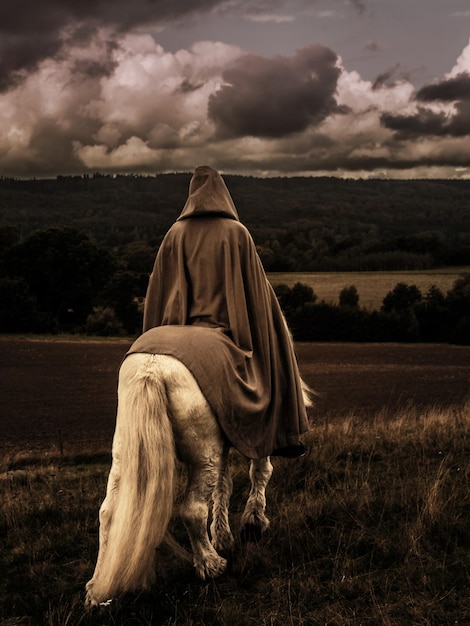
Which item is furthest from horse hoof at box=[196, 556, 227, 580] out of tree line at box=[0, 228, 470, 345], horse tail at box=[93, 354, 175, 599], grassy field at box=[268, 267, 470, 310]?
grassy field at box=[268, 267, 470, 310]

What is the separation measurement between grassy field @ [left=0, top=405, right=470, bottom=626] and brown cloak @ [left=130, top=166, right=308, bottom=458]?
2.47 feet

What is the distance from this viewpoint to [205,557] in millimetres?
3893

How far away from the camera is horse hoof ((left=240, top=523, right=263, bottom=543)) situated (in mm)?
4656

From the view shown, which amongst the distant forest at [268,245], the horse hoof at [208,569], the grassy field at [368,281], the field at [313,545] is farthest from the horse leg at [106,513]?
the grassy field at [368,281]

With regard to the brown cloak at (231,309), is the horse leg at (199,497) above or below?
below

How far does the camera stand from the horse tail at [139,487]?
3387 mm

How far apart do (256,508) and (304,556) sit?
689 millimetres

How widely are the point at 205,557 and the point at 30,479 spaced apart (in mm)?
3894

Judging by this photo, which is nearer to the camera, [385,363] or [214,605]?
[214,605]

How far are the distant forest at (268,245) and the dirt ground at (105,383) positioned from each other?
380 centimetres

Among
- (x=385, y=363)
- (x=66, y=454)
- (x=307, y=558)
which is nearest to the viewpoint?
(x=307, y=558)

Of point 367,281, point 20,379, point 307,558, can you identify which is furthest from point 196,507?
point 367,281

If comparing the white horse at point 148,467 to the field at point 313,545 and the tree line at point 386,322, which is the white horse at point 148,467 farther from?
the tree line at point 386,322

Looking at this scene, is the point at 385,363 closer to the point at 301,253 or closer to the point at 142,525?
the point at 142,525
